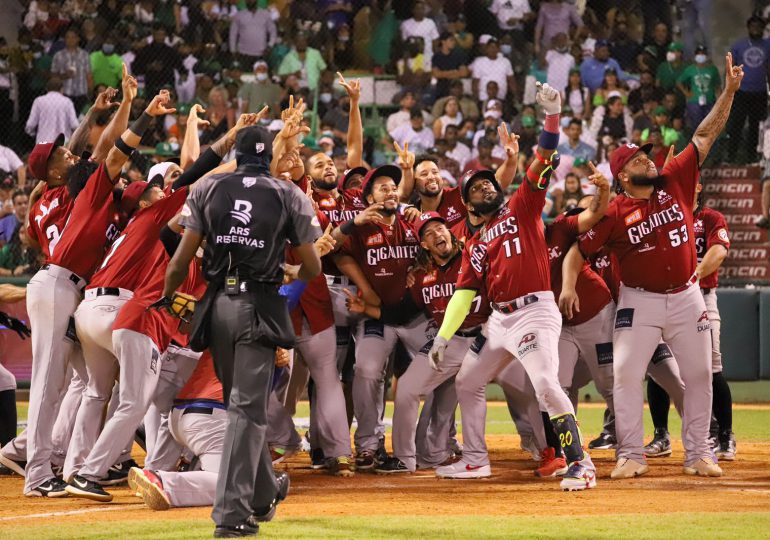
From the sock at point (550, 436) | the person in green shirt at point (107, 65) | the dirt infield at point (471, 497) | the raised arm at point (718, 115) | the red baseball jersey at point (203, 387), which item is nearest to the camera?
the dirt infield at point (471, 497)

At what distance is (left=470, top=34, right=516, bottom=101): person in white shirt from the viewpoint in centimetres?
1733

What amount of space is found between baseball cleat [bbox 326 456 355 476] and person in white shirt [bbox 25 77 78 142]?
9022 mm

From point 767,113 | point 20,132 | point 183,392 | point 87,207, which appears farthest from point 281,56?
point 183,392

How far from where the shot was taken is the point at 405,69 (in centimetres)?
1795

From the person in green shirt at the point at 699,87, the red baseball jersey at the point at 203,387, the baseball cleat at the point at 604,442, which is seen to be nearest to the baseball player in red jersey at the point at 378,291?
the baseball cleat at the point at 604,442

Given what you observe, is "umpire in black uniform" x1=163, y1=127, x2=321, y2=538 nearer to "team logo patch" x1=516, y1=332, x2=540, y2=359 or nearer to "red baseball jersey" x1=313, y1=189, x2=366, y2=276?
"team logo patch" x1=516, y1=332, x2=540, y2=359

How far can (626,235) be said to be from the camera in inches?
313

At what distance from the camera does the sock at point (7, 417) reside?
8.66 m

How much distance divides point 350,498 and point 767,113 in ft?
33.3

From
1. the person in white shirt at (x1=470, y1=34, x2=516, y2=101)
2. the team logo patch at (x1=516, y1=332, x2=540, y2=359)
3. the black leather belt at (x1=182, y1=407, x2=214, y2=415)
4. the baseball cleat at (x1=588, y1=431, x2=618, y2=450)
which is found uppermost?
the person in white shirt at (x1=470, y1=34, x2=516, y2=101)

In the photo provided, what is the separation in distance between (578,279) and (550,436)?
4.73 feet

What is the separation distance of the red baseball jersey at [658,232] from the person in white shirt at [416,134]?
8604 mm

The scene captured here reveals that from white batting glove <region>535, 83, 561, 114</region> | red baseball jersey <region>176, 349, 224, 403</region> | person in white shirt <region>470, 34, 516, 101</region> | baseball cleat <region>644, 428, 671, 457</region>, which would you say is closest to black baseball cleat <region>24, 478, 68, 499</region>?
red baseball jersey <region>176, 349, 224, 403</region>

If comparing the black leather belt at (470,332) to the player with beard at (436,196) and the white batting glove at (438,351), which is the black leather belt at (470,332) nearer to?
the white batting glove at (438,351)
